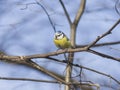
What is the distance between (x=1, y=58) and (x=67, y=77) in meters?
0.29

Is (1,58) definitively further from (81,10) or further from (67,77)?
(81,10)

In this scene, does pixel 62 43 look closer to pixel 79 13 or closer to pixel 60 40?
pixel 60 40

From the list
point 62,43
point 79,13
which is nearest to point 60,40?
point 62,43

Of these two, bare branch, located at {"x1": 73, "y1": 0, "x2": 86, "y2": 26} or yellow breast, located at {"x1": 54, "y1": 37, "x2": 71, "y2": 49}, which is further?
yellow breast, located at {"x1": 54, "y1": 37, "x2": 71, "y2": 49}

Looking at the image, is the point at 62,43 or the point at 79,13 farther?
the point at 62,43

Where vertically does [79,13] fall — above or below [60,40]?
above

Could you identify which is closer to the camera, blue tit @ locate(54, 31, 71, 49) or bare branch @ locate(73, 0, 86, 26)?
bare branch @ locate(73, 0, 86, 26)

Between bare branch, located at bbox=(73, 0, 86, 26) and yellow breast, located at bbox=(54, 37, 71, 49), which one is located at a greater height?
bare branch, located at bbox=(73, 0, 86, 26)

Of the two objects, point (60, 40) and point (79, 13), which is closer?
point (79, 13)

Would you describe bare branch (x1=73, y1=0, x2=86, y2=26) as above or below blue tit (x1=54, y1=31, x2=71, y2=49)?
above

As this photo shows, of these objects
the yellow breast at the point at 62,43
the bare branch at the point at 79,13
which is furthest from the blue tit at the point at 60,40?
the bare branch at the point at 79,13

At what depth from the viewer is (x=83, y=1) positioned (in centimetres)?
110

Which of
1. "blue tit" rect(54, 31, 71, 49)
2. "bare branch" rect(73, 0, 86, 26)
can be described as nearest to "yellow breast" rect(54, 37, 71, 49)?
"blue tit" rect(54, 31, 71, 49)

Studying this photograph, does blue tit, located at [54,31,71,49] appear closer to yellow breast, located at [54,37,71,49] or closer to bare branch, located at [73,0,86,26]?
yellow breast, located at [54,37,71,49]
